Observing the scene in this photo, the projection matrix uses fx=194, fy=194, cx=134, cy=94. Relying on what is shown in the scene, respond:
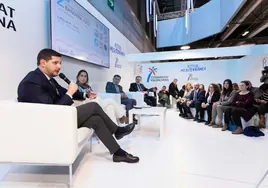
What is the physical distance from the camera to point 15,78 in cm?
262

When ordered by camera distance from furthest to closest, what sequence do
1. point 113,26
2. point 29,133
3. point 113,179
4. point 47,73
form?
point 113,26 → point 47,73 → point 113,179 → point 29,133

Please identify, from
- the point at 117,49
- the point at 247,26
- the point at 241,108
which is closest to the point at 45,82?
the point at 241,108

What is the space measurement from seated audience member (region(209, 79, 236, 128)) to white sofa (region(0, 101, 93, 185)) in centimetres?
316

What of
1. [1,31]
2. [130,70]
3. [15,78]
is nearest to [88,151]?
[15,78]

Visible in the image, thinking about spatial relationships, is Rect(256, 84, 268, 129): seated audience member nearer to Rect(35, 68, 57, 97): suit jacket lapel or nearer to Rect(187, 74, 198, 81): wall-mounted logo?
Rect(35, 68, 57, 97): suit jacket lapel

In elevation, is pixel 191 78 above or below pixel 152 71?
below

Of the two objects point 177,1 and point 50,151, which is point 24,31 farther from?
point 177,1

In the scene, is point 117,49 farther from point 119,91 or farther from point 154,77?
point 154,77

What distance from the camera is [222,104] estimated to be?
385 centimetres

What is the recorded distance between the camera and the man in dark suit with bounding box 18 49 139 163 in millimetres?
1688

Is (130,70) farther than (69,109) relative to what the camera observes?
Yes

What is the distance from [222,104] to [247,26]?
248 inches

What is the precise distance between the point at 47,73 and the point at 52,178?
3.20ft

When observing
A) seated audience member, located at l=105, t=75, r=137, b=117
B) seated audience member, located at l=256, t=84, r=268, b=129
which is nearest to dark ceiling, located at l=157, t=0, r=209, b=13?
seated audience member, located at l=105, t=75, r=137, b=117
